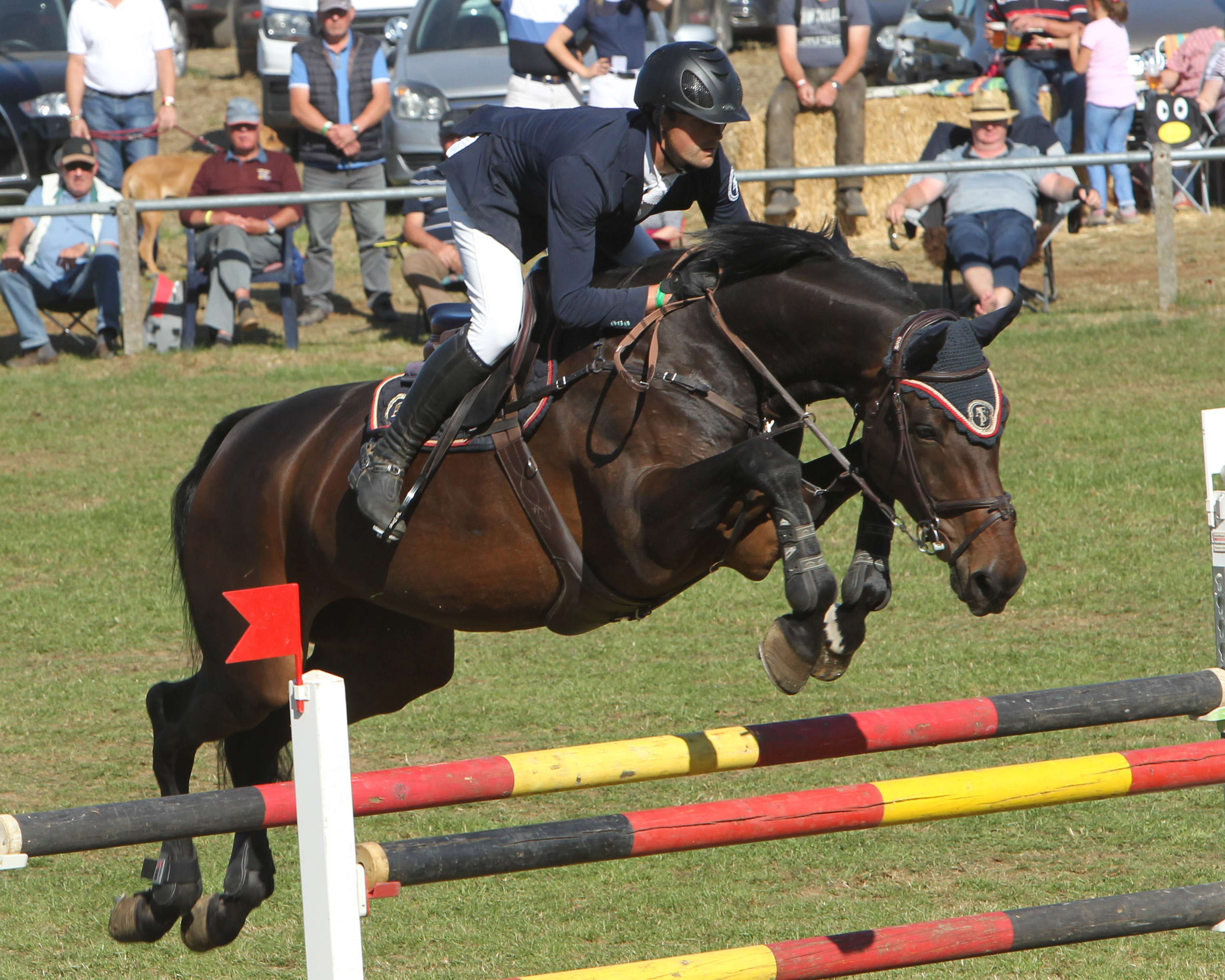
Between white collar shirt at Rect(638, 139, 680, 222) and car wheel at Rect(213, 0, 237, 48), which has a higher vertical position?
white collar shirt at Rect(638, 139, 680, 222)

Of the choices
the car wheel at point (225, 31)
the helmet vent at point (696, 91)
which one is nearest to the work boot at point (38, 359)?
the helmet vent at point (696, 91)

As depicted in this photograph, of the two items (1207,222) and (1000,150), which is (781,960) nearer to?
(1000,150)

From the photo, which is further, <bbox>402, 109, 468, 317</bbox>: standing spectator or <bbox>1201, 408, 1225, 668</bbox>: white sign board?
<bbox>402, 109, 468, 317</bbox>: standing spectator

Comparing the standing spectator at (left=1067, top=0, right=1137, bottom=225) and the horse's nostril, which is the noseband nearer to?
the horse's nostril

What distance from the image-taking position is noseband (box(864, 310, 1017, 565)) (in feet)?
12.0

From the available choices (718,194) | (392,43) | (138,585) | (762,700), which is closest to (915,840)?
(762,700)

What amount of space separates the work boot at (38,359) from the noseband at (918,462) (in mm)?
8993

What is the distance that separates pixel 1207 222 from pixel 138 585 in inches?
378

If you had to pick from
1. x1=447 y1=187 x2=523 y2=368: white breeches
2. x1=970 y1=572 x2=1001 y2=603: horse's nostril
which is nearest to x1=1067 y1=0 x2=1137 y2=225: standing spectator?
x1=447 y1=187 x2=523 y2=368: white breeches

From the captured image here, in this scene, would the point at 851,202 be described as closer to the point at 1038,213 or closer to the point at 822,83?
the point at 822,83

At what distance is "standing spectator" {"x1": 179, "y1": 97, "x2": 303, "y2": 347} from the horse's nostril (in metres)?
8.38

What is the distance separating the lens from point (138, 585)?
317 inches

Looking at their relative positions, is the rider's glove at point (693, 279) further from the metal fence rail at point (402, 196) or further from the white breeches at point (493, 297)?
the metal fence rail at point (402, 196)

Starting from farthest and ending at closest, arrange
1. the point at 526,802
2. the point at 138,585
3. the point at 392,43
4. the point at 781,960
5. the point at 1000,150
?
the point at 392,43
the point at 1000,150
the point at 138,585
the point at 526,802
the point at 781,960
